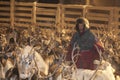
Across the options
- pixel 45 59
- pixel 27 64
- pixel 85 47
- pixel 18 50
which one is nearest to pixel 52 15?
pixel 45 59

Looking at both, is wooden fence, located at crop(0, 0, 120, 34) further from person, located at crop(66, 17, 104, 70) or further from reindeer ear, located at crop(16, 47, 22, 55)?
person, located at crop(66, 17, 104, 70)

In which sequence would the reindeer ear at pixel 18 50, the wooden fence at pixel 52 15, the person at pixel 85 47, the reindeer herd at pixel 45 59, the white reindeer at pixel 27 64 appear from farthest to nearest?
the wooden fence at pixel 52 15, the reindeer ear at pixel 18 50, the person at pixel 85 47, the white reindeer at pixel 27 64, the reindeer herd at pixel 45 59

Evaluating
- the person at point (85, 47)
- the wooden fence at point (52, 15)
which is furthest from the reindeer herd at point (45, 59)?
the wooden fence at point (52, 15)

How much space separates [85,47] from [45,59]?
1080mm

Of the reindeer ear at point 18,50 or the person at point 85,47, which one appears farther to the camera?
the reindeer ear at point 18,50

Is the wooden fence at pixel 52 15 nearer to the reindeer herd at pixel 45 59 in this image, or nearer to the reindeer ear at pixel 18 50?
the reindeer herd at pixel 45 59

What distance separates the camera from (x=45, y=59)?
A: 9078mm

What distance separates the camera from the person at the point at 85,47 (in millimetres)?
8227

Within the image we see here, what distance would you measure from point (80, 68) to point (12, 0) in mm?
8305

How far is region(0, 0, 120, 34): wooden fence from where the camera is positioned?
13620 millimetres

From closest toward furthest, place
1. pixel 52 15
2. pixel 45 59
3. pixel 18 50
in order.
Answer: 1. pixel 18 50
2. pixel 45 59
3. pixel 52 15

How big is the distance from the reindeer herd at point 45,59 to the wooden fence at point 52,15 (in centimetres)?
219

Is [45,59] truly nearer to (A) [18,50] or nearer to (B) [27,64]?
(A) [18,50]

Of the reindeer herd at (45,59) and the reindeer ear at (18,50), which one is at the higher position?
the reindeer ear at (18,50)
